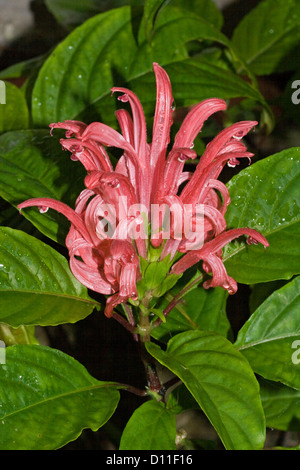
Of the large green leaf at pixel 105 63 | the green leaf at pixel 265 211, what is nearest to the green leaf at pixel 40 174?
the large green leaf at pixel 105 63

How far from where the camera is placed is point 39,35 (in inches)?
69.2

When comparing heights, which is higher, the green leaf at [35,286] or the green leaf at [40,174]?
the green leaf at [40,174]

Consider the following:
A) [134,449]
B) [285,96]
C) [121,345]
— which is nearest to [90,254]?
[134,449]

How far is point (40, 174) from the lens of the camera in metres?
0.87

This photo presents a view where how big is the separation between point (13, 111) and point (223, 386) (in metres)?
A: 0.70

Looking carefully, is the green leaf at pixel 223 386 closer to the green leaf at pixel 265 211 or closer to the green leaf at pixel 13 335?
the green leaf at pixel 265 211

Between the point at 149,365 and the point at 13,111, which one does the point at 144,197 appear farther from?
the point at 13,111

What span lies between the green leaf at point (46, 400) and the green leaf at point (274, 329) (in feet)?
0.71

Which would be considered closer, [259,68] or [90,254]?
[90,254]

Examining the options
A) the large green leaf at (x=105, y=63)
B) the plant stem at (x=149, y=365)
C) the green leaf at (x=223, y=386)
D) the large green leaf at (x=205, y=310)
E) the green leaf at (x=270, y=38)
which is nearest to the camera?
the green leaf at (x=223, y=386)

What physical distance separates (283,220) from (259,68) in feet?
2.49

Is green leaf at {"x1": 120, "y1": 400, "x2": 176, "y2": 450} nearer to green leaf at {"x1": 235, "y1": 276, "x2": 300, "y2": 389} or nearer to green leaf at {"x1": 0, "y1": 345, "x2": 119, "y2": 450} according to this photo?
green leaf at {"x1": 0, "y1": 345, "x2": 119, "y2": 450}

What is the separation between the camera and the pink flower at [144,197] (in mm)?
661

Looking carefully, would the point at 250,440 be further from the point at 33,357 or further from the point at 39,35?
the point at 39,35
